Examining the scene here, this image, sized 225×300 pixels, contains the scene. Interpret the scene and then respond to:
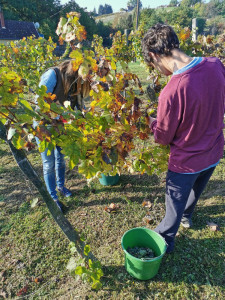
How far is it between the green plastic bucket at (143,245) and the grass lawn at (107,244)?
5.8 inches

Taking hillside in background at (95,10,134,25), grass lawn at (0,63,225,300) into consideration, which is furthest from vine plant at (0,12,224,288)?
hillside in background at (95,10,134,25)

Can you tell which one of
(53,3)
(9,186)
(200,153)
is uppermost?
(53,3)

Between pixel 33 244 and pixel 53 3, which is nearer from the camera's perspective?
pixel 33 244

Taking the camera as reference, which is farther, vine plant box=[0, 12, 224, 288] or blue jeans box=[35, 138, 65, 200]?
blue jeans box=[35, 138, 65, 200]

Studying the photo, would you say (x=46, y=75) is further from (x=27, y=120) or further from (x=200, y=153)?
(x=200, y=153)

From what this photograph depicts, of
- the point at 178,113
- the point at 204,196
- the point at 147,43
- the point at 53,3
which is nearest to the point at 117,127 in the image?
the point at 178,113

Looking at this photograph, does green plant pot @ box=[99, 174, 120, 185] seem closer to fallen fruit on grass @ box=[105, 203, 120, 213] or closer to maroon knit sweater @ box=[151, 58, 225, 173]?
fallen fruit on grass @ box=[105, 203, 120, 213]

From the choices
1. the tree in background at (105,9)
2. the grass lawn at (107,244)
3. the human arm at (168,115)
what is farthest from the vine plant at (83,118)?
the tree in background at (105,9)

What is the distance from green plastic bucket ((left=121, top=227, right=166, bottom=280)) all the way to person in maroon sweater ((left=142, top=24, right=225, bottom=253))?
1.61 ft

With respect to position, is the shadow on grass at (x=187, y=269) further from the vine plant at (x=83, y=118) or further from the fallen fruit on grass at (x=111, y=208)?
the fallen fruit on grass at (x=111, y=208)

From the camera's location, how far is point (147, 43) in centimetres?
143

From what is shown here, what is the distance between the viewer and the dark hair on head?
1.34 meters

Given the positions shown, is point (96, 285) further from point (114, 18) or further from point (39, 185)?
point (114, 18)

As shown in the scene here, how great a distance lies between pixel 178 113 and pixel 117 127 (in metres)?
0.45
